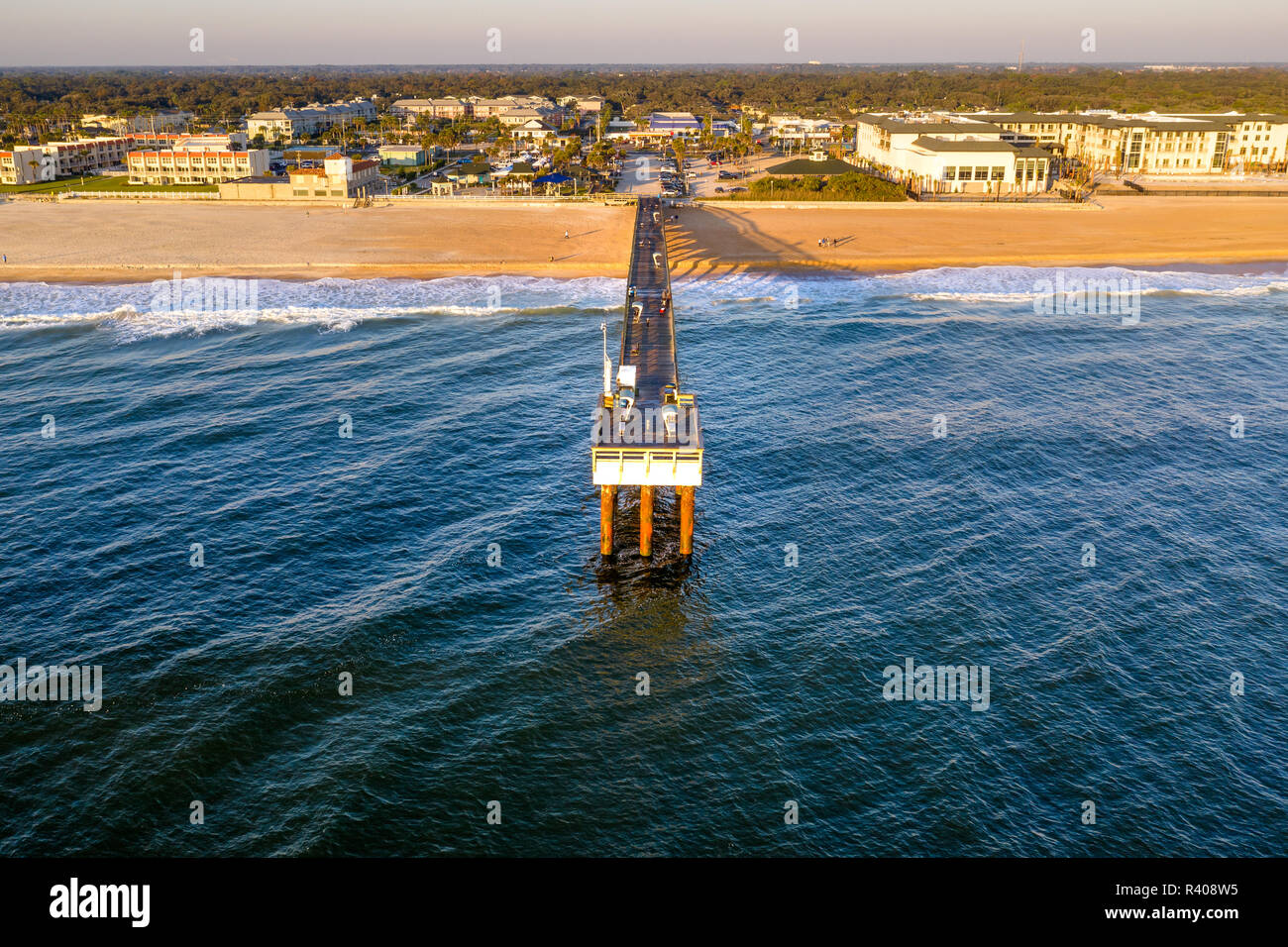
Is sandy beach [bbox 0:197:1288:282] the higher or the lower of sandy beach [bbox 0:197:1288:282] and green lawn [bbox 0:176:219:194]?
the lower

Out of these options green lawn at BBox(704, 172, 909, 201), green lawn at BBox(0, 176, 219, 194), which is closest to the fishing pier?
green lawn at BBox(704, 172, 909, 201)

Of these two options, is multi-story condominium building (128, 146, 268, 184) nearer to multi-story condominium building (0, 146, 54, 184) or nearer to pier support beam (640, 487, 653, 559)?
multi-story condominium building (0, 146, 54, 184)

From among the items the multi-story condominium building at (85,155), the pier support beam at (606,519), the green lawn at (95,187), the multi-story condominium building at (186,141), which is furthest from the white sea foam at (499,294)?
the multi-story condominium building at (85,155)

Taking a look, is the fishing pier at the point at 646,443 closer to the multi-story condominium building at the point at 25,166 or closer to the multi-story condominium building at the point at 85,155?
the multi-story condominium building at the point at 25,166

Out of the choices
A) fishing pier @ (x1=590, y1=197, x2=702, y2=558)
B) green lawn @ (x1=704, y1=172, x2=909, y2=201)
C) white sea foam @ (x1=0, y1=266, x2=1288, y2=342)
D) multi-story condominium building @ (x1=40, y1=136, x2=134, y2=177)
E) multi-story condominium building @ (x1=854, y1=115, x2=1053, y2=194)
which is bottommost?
fishing pier @ (x1=590, y1=197, x2=702, y2=558)

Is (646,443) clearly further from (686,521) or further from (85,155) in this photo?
(85,155)
